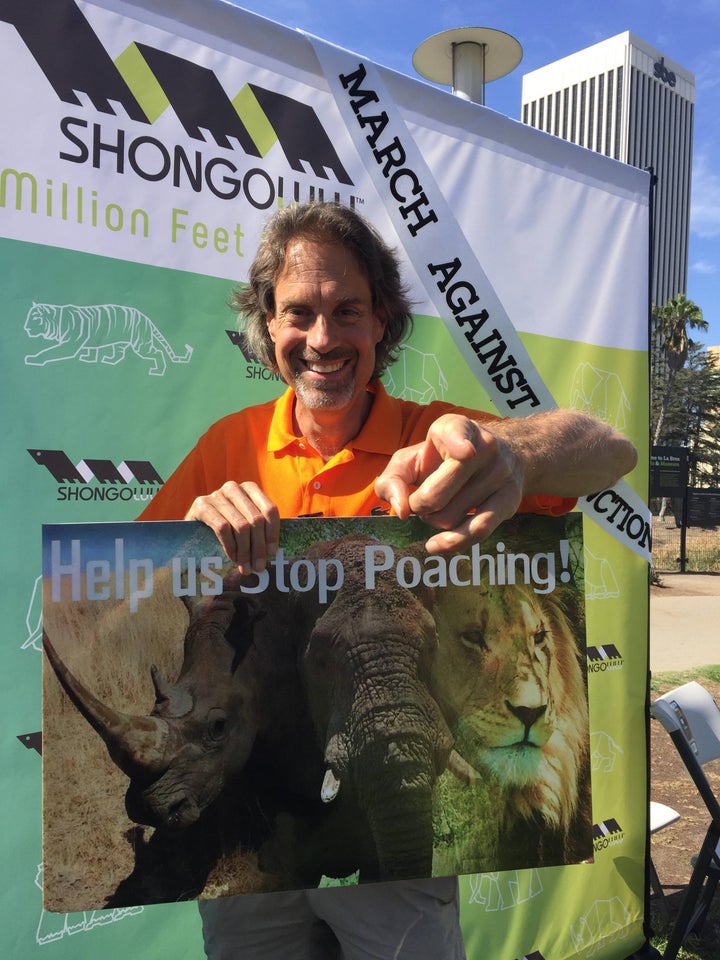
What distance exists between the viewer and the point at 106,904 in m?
1.42

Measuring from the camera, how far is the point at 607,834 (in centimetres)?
329

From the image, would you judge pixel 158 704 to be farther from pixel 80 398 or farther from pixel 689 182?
pixel 689 182

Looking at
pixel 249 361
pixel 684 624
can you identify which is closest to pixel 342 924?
pixel 249 361

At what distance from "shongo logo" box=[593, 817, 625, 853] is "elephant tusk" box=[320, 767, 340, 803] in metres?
2.19

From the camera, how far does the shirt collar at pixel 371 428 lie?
6.41 ft

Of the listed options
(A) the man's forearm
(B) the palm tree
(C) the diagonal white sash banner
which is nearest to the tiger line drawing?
(C) the diagonal white sash banner

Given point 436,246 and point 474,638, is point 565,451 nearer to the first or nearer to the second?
point 474,638

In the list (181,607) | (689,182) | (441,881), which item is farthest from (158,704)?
(689,182)

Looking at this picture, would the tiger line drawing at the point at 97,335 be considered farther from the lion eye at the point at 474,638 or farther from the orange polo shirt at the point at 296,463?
the lion eye at the point at 474,638

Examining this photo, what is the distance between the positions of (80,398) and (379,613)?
1.23 metres

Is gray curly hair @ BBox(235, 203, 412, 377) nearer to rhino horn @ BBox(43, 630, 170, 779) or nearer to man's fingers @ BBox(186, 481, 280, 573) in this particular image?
man's fingers @ BBox(186, 481, 280, 573)

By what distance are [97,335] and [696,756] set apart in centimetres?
294

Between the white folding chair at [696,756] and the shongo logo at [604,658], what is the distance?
0.22 meters

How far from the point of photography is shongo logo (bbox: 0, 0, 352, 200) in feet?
6.97
